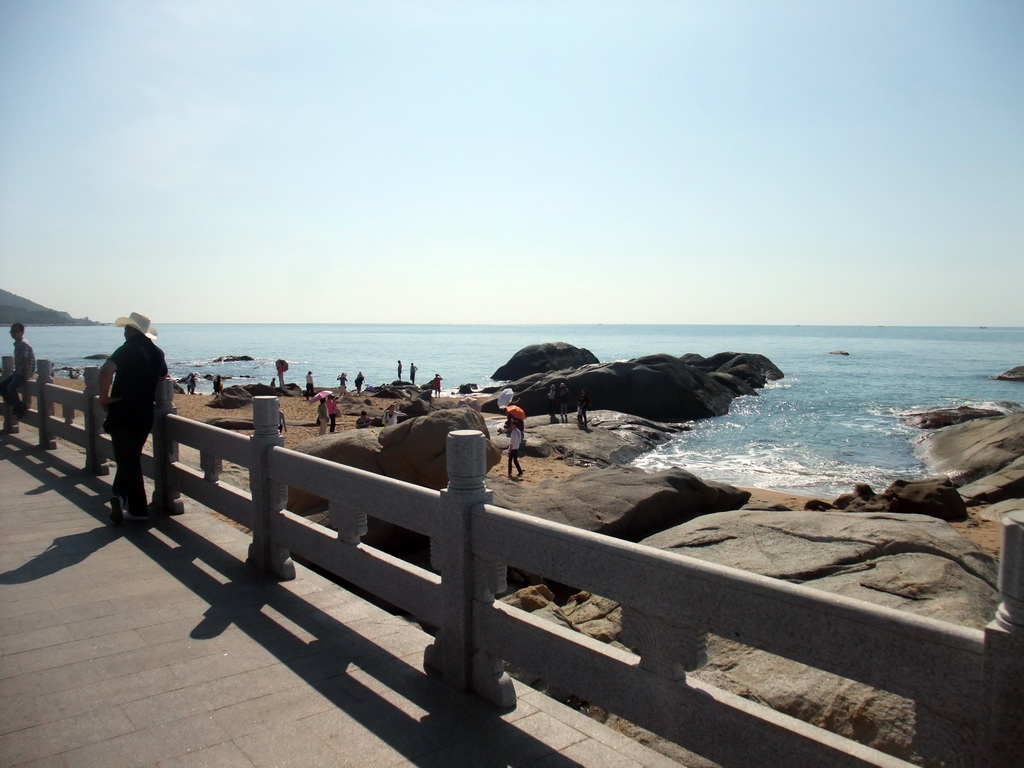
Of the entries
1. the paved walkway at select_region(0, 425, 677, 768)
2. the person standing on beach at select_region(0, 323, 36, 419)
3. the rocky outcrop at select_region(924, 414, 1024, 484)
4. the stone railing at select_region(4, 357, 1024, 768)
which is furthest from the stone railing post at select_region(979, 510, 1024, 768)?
the rocky outcrop at select_region(924, 414, 1024, 484)

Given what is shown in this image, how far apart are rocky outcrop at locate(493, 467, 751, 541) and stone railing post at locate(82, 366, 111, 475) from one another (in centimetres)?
545

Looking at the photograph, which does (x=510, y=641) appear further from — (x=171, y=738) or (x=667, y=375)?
(x=667, y=375)

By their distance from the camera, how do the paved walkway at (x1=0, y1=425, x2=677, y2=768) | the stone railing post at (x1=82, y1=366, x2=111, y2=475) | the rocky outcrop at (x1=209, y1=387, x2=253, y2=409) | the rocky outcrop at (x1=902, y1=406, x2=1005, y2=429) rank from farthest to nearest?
1. the rocky outcrop at (x1=902, y1=406, x2=1005, y2=429)
2. the rocky outcrop at (x1=209, y1=387, x2=253, y2=409)
3. the stone railing post at (x1=82, y1=366, x2=111, y2=475)
4. the paved walkway at (x1=0, y1=425, x2=677, y2=768)

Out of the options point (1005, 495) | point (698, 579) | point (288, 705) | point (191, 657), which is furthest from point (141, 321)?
point (1005, 495)

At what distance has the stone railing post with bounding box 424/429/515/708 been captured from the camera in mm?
3924

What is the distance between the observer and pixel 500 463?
22.0 metres

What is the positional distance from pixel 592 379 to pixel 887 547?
3125 cm

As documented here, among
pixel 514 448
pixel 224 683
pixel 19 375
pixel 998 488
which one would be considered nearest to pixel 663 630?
pixel 224 683

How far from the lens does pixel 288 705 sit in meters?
3.87

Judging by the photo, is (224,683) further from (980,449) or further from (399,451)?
(980,449)

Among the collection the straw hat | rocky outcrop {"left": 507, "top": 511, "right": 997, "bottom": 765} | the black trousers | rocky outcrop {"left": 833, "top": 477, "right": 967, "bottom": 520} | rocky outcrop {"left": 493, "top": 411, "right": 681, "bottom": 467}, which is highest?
the straw hat

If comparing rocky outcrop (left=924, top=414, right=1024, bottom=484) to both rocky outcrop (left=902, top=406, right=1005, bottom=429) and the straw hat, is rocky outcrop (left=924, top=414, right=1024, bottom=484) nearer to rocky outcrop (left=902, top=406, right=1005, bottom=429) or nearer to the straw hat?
rocky outcrop (left=902, top=406, right=1005, bottom=429)

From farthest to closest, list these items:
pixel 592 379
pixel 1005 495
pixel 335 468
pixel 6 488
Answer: pixel 592 379
pixel 1005 495
pixel 6 488
pixel 335 468

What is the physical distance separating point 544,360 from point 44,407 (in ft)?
164
